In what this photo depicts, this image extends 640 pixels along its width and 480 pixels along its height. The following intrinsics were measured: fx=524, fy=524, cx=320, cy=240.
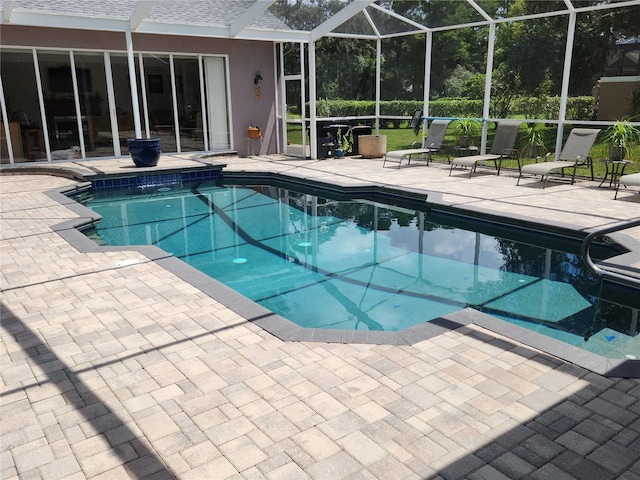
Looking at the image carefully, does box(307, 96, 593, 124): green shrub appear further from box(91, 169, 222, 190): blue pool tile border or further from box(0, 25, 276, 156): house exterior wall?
box(91, 169, 222, 190): blue pool tile border

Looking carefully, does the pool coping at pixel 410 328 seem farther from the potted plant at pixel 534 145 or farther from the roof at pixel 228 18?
the roof at pixel 228 18

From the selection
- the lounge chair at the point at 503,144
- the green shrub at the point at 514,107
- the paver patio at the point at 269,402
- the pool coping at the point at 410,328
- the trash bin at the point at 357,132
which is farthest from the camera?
the trash bin at the point at 357,132

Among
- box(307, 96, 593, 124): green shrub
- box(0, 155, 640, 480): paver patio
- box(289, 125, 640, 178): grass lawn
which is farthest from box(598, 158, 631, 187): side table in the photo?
box(0, 155, 640, 480): paver patio

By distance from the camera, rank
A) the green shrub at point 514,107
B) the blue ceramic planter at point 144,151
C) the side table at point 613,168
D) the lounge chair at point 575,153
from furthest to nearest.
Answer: the green shrub at point 514,107
the blue ceramic planter at point 144,151
the lounge chair at point 575,153
the side table at point 613,168

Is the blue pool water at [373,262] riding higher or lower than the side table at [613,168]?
lower

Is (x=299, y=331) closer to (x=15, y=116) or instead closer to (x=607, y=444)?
(x=607, y=444)

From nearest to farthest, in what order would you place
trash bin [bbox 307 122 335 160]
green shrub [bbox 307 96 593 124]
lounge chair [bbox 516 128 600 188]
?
lounge chair [bbox 516 128 600 188] → trash bin [bbox 307 122 335 160] → green shrub [bbox 307 96 593 124]

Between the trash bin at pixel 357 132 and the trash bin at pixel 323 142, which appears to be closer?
the trash bin at pixel 323 142

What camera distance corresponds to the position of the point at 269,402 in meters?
2.90

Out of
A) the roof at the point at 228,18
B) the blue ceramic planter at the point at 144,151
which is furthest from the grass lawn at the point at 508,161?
the blue ceramic planter at the point at 144,151

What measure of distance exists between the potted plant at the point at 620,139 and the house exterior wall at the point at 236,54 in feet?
28.5

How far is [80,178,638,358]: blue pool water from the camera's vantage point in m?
4.84

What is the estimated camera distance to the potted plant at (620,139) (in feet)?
28.9

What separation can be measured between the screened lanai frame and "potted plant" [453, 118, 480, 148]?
402 millimetres
